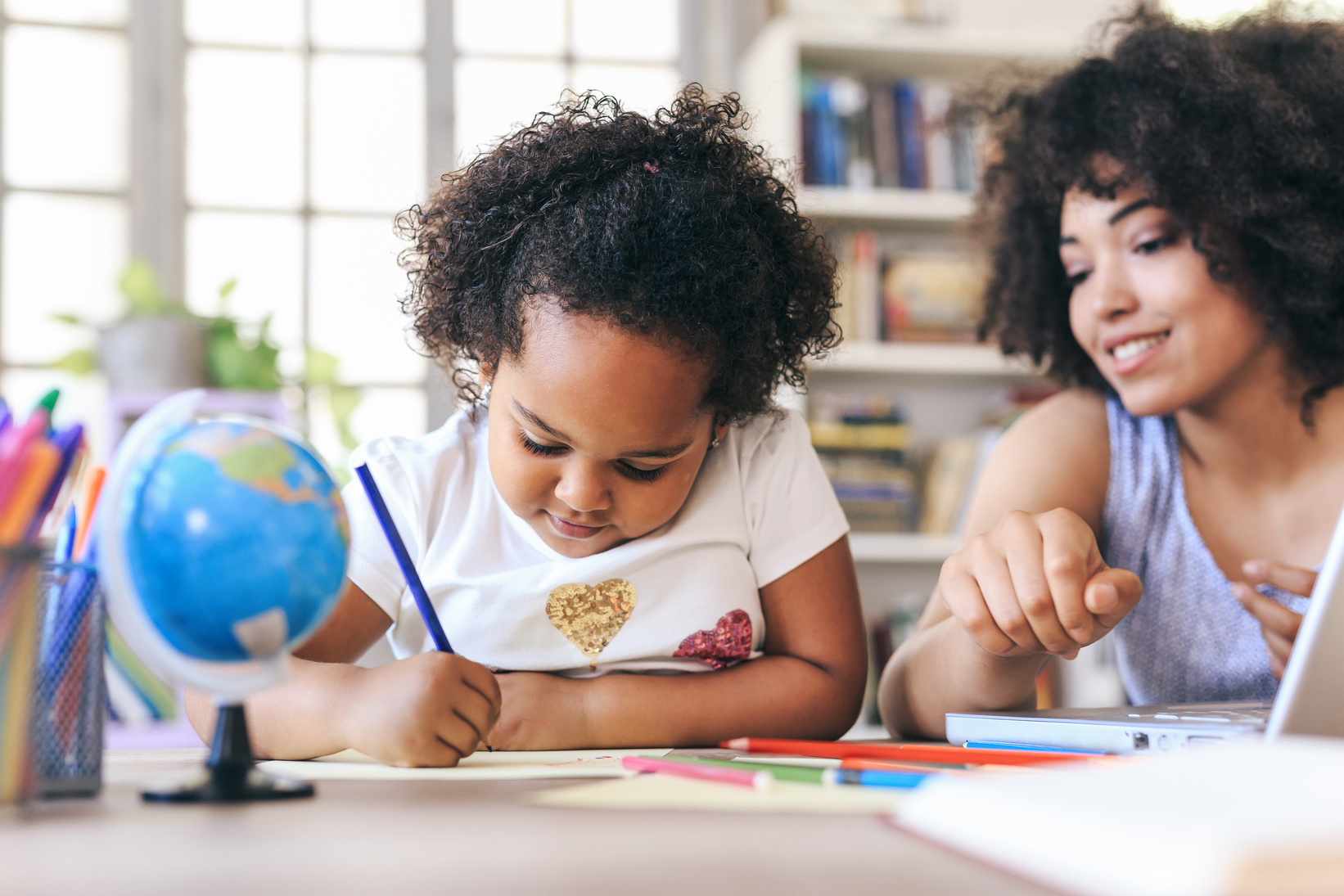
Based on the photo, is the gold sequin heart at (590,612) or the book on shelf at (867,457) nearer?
the gold sequin heart at (590,612)

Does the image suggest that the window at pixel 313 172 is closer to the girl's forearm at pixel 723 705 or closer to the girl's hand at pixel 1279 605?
the girl's forearm at pixel 723 705

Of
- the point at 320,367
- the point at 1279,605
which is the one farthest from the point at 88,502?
the point at 320,367

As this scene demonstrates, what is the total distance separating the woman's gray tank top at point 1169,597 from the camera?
103 cm

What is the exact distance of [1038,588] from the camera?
2.18ft

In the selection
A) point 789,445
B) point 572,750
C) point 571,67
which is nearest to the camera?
point 572,750

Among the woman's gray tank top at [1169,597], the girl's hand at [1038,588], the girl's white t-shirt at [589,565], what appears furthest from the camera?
the woman's gray tank top at [1169,597]

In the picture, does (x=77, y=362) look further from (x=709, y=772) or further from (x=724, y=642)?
(x=709, y=772)

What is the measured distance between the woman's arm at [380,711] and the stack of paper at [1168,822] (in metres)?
0.32

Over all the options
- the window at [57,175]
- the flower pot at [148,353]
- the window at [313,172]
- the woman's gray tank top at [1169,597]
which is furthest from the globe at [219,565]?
the window at [57,175]

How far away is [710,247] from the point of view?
34.3 inches

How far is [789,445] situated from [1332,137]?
630mm

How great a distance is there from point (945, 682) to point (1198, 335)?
18.0 inches

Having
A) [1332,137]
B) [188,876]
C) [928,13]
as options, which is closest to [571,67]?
[928,13]

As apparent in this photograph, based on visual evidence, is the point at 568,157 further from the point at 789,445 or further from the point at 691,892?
the point at 691,892
